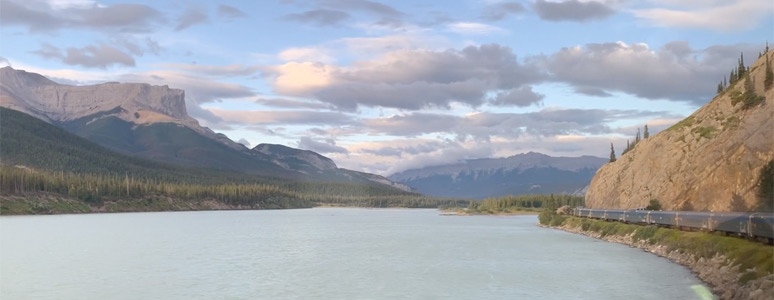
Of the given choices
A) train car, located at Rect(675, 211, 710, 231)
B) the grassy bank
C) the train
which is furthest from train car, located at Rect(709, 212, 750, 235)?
train car, located at Rect(675, 211, 710, 231)

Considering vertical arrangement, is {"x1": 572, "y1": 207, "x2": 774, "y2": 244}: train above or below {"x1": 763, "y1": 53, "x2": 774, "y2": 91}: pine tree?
below

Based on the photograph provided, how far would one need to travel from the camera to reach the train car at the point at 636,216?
A: 259ft

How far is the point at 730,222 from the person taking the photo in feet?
159

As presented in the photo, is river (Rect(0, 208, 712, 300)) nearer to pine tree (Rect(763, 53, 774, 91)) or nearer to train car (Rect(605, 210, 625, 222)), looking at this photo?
train car (Rect(605, 210, 625, 222))

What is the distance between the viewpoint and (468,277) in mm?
48625

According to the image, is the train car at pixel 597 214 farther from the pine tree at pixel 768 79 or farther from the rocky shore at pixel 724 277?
the rocky shore at pixel 724 277

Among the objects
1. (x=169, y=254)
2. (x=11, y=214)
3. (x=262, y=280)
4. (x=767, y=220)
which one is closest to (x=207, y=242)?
(x=169, y=254)

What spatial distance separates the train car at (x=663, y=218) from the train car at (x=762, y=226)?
2373 centimetres

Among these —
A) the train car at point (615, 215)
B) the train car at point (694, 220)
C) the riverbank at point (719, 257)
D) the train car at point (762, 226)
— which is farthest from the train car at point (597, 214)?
the train car at point (762, 226)

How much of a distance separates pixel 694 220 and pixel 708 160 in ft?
130

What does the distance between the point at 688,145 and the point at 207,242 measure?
71.3 metres

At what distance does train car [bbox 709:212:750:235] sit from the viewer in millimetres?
45000

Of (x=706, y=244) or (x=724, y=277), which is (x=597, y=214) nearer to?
(x=706, y=244)

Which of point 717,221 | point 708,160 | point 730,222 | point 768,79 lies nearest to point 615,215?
point 708,160
